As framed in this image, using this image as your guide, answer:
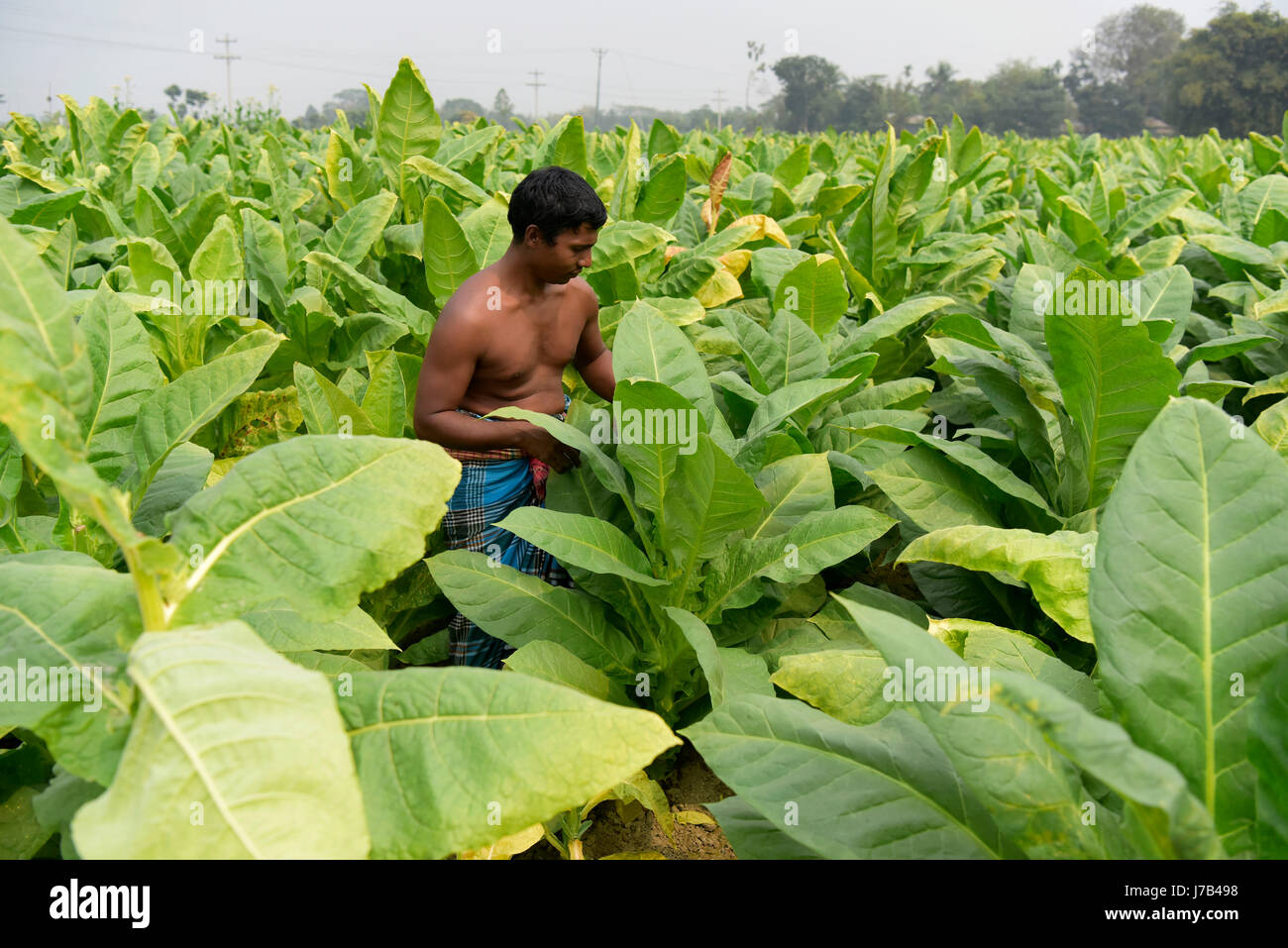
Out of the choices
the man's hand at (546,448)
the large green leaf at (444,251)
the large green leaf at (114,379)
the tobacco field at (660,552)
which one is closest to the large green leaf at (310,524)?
the tobacco field at (660,552)

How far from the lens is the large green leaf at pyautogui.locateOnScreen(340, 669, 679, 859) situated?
0.96 metres

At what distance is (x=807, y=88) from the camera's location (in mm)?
59469

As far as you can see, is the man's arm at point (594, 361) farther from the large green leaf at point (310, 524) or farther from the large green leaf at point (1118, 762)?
the large green leaf at point (1118, 762)

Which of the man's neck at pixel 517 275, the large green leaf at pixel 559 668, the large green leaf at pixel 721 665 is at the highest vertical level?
the man's neck at pixel 517 275

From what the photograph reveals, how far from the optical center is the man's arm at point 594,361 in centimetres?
300

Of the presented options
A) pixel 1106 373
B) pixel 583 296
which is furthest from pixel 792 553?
pixel 583 296

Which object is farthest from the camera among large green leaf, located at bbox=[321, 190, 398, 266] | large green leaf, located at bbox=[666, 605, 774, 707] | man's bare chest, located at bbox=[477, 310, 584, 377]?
large green leaf, located at bbox=[321, 190, 398, 266]

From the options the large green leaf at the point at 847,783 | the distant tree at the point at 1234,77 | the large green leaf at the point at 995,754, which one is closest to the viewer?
the large green leaf at the point at 995,754

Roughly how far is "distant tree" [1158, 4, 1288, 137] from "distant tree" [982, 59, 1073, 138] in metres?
6.48

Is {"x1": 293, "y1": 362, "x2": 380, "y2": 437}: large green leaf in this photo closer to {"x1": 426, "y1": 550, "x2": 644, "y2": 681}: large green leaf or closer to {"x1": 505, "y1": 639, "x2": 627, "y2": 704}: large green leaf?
{"x1": 426, "y1": 550, "x2": 644, "y2": 681}: large green leaf

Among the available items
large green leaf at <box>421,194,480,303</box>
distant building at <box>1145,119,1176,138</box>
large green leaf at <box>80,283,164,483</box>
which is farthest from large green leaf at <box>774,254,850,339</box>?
distant building at <box>1145,119,1176,138</box>

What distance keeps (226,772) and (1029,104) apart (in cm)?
7019

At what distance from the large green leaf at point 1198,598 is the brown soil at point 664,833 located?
4.35ft
